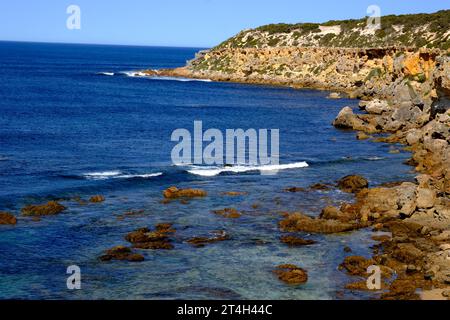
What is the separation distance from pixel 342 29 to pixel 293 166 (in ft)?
371

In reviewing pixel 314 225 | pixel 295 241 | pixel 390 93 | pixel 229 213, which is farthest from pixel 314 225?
pixel 390 93

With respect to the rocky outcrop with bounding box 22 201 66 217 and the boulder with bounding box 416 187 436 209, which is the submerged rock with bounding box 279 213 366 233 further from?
the rocky outcrop with bounding box 22 201 66 217

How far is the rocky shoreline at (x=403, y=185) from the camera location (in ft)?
91.6

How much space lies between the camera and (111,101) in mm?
103625

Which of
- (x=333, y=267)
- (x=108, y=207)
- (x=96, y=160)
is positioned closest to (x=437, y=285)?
(x=333, y=267)

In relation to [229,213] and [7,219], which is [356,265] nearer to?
[229,213]

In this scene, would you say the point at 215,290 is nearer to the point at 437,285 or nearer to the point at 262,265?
the point at 262,265

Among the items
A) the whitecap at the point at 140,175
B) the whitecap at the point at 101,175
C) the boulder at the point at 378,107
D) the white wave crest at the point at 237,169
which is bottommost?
the white wave crest at the point at 237,169

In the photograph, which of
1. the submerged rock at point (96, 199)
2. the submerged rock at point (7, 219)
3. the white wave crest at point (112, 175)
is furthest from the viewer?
the white wave crest at point (112, 175)

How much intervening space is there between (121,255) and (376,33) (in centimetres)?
12937

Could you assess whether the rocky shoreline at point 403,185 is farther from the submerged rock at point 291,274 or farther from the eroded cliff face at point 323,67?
the submerged rock at point 291,274

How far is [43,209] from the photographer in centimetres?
3691

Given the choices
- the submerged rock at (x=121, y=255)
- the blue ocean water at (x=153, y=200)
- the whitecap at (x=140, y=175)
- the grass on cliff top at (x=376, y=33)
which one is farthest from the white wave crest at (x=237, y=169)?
the grass on cliff top at (x=376, y=33)

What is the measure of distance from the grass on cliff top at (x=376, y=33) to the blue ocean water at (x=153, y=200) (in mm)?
53086
